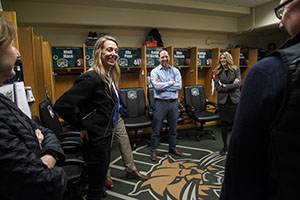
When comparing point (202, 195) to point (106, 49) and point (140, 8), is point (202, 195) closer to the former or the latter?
point (106, 49)

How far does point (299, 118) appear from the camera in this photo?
0.42m

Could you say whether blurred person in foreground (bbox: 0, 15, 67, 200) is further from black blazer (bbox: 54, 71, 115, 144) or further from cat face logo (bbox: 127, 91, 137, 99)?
cat face logo (bbox: 127, 91, 137, 99)

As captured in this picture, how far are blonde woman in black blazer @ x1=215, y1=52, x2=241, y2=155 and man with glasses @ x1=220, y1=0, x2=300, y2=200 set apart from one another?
2324 mm

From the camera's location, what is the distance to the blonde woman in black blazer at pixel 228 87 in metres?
2.71

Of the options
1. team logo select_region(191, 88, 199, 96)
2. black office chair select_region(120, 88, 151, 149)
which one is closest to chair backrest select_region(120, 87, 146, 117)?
black office chair select_region(120, 88, 151, 149)

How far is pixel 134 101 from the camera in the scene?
3613 mm

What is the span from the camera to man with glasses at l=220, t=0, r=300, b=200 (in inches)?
17.0

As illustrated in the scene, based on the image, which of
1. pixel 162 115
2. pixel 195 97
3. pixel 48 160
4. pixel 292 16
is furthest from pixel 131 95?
pixel 292 16

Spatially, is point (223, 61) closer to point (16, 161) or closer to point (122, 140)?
point (122, 140)

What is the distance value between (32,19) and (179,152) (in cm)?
364

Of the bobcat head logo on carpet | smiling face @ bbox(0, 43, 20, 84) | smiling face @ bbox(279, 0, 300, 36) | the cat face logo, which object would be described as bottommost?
the bobcat head logo on carpet

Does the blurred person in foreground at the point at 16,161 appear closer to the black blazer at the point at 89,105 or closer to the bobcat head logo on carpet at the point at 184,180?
the black blazer at the point at 89,105

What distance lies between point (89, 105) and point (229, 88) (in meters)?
2.15

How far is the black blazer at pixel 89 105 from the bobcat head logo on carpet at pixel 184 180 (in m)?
1.07
